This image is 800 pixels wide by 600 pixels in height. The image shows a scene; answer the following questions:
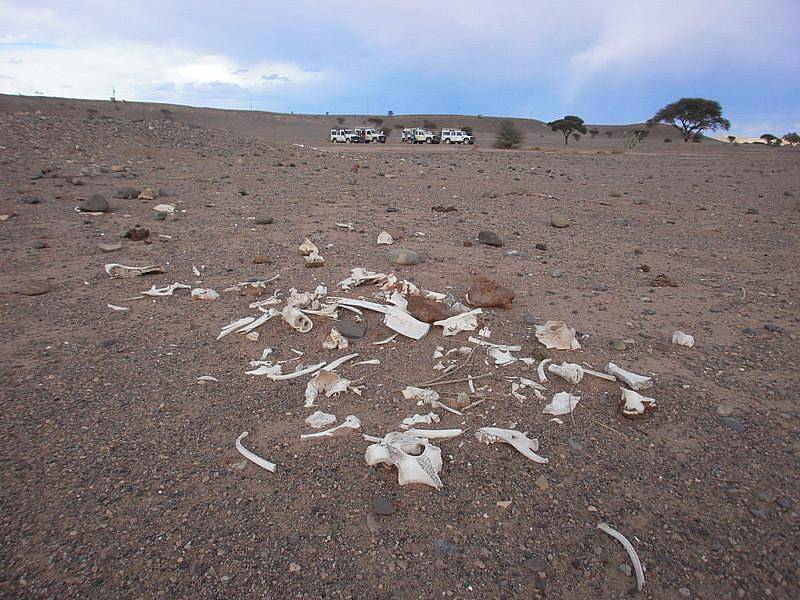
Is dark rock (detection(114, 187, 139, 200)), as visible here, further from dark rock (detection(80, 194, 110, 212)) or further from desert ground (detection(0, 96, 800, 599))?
desert ground (detection(0, 96, 800, 599))

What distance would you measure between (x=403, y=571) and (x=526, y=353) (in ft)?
5.45

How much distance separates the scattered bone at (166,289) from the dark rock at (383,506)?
8.94 ft

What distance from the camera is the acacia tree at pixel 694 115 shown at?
39844mm

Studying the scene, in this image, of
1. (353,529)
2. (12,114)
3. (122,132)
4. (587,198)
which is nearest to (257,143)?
(122,132)

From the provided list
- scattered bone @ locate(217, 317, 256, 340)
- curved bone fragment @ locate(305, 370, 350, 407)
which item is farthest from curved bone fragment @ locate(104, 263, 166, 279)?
curved bone fragment @ locate(305, 370, 350, 407)

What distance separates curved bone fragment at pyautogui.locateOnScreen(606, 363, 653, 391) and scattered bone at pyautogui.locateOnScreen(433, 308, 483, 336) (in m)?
0.88

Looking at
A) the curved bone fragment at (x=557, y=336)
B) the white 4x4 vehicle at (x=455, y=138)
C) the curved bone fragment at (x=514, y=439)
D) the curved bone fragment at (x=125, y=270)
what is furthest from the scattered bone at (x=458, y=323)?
the white 4x4 vehicle at (x=455, y=138)

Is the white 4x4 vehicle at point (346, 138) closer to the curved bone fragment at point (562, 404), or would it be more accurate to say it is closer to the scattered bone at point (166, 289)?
the scattered bone at point (166, 289)

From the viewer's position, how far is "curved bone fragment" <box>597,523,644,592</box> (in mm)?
1619

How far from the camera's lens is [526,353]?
3.04 metres

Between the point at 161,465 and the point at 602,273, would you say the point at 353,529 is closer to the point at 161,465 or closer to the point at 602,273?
the point at 161,465

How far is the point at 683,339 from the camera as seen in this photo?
3156 mm

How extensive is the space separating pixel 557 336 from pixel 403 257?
1.92 m

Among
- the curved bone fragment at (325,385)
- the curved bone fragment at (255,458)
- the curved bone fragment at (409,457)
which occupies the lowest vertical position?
the curved bone fragment at (255,458)
